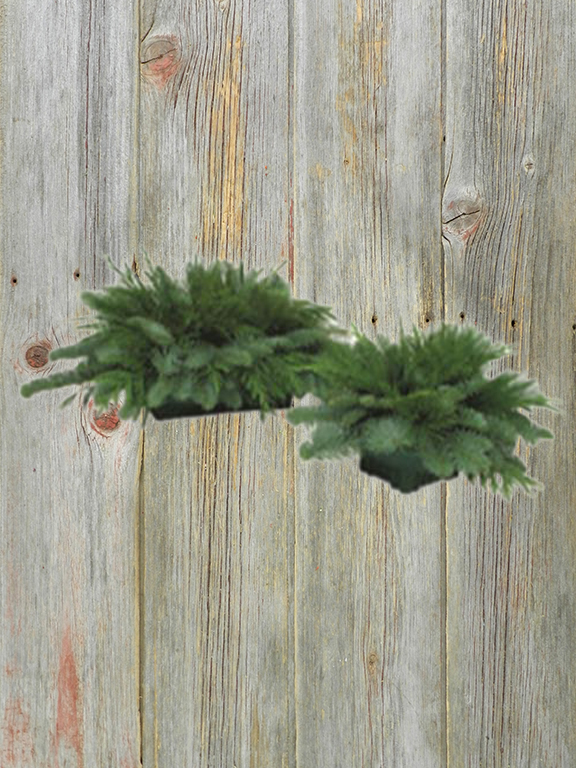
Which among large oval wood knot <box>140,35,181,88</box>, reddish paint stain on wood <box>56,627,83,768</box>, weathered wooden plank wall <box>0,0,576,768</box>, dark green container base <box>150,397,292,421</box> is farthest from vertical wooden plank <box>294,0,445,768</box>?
dark green container base <box>150,397,292,421</box>

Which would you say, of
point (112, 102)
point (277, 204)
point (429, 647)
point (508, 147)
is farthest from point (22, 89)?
point (429, 647)

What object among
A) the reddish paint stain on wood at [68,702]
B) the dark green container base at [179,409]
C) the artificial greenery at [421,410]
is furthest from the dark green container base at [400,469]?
the reddish paint stain on wood at [68,702]

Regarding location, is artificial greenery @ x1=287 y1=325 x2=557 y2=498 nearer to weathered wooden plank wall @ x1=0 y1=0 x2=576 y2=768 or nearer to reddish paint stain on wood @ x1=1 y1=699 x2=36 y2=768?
weathered wooden plank wall @ x1=0 y1=0 x2=576 y2=768

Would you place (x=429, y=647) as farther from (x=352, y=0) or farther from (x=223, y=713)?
(x=352, y=0)

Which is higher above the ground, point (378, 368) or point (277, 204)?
point (277, 204)

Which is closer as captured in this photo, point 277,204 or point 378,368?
point 378,368

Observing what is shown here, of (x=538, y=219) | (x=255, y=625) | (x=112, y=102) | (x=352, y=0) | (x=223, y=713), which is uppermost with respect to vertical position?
(x=352, y=0)
